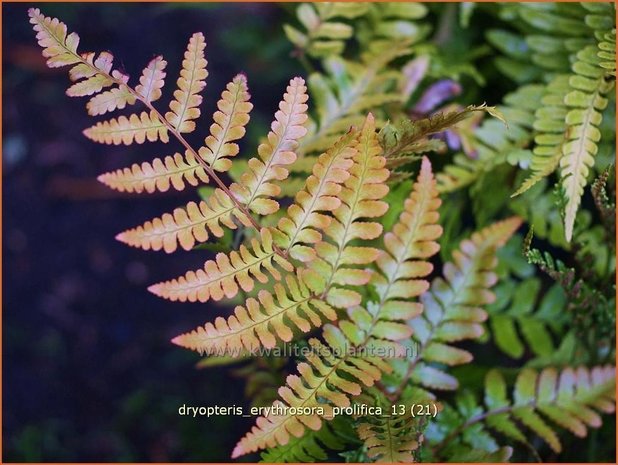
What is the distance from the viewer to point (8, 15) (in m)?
2.37

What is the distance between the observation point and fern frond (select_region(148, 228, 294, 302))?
95cm

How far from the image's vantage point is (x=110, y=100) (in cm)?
94

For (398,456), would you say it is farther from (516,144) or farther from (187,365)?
(187,365)

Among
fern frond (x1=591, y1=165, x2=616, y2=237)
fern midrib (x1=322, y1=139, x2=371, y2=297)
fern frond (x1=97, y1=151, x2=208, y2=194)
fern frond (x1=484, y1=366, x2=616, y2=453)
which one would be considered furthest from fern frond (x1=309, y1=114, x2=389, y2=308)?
fern frond (x1=484, y1=366, x2=616, y2=453)

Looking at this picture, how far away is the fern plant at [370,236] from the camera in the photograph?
954mm

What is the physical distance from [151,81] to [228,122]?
122 millimetres

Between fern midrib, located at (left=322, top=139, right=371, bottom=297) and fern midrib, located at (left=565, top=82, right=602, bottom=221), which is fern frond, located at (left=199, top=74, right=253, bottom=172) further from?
fern midrib, located at (left=565, top=82, right=602, bottom=221)

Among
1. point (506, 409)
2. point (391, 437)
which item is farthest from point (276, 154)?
point (506, 409)

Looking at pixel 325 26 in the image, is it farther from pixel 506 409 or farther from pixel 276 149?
pixel 506 409

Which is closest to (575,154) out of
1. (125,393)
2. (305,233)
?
(305,233)

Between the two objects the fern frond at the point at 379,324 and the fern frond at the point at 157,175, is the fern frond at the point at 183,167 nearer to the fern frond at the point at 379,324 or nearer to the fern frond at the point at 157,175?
the fern frond at the point at 157,175

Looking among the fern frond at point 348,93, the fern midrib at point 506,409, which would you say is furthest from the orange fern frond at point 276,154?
the fern midrib at point 506,409

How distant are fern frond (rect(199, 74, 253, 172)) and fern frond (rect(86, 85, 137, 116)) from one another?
0.41 ft

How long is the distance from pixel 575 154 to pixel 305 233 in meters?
0.47
